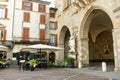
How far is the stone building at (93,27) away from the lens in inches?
408

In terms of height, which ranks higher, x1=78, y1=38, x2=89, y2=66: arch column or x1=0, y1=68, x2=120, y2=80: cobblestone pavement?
x1=78, y1=38, x2=89, y2=66: arch column

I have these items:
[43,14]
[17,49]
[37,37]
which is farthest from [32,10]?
[17,49]

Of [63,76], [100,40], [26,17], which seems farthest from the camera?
[26,17]

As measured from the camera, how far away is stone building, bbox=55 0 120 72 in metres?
10.4

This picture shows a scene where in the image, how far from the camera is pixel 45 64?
1518 centimetres

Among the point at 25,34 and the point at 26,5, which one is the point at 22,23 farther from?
the point at 26,5

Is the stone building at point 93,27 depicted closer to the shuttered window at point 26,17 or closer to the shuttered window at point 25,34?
the shuttered window at point 26,17

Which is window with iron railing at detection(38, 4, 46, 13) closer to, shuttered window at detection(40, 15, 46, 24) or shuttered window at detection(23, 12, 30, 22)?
shuttered window at detection(40, 15, 46, 24)

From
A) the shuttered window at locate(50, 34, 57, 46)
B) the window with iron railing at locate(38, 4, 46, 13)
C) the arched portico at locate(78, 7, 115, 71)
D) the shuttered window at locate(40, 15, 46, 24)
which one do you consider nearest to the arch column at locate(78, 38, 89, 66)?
the arched portico at locate(78, 7, 115, 71)

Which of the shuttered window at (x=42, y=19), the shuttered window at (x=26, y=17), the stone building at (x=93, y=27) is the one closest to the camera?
the stone building at (x=93, y=27)

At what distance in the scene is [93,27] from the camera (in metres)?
20.4

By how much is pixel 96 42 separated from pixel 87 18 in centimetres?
867

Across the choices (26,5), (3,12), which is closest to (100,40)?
(26,5)

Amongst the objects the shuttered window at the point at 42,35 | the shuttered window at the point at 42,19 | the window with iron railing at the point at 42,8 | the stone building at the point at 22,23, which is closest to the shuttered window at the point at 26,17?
the stone building at the point at 22,23
